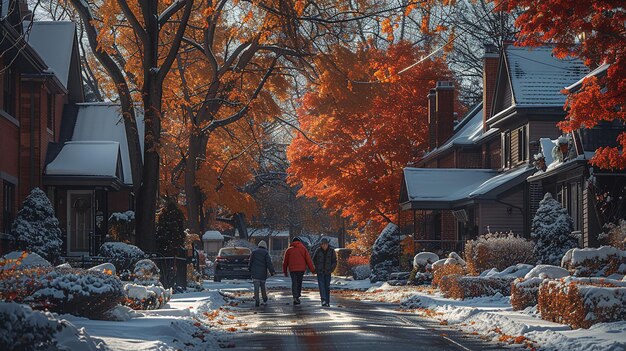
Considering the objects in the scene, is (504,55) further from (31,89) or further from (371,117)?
(31,89)

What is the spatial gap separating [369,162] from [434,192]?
6.43 m

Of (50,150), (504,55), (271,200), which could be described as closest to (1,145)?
(50,150)

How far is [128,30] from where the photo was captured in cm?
3666

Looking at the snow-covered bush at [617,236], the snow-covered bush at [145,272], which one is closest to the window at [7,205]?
the snow-covered bush at [145,272]

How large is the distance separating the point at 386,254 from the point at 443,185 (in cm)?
417

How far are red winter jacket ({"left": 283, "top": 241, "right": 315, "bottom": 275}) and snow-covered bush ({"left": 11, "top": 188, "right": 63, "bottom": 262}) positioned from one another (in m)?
7.91

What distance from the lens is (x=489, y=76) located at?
46.3m

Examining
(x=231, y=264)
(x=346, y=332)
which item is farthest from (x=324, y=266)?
(x=231, y=264)

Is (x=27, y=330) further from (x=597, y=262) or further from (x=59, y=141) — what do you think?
(x=59, y=141)

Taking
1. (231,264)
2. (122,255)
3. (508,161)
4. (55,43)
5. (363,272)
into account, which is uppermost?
(55,43)

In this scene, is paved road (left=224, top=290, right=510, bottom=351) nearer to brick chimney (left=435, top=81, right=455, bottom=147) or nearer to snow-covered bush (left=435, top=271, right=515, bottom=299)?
snow-covered bush (left=435, top=271, right=515, bottom=299)

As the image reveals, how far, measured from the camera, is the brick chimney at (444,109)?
52375 mm

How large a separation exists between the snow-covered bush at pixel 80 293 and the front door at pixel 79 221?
2219cm

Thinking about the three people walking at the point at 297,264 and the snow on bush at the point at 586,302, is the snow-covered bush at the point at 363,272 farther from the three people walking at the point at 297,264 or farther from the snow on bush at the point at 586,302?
the snow on bush at the point at 586,302
